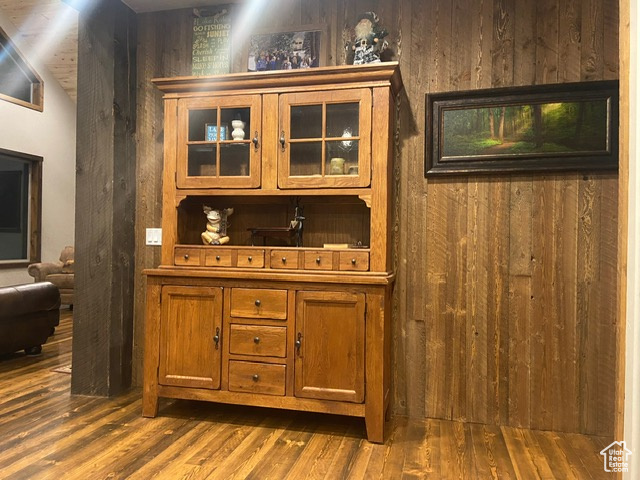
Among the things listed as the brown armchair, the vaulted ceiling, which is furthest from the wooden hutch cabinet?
the brown armchair

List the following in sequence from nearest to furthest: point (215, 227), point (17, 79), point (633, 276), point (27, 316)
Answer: point (633, 276) < point (215, 227) < point (27, 316) < point (17, 79)

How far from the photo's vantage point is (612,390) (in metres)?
2.48

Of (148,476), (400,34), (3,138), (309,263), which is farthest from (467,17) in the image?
(3,138)

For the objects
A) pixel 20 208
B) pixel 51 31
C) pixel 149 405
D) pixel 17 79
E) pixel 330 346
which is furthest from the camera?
pixel 20 208

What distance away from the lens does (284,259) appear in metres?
2.57

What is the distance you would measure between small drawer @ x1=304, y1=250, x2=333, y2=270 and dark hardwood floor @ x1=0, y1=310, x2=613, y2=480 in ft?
2.87

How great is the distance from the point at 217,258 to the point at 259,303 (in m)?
0.36

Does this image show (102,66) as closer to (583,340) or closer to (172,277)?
(172,277)

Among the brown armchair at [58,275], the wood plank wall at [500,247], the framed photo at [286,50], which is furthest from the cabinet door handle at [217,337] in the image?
the brown armchair at [58,275]

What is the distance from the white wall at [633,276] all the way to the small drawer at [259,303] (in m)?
1.61

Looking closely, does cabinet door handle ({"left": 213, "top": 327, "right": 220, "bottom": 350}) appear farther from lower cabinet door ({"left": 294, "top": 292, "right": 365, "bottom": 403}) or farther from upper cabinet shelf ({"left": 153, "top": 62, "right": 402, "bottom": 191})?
upper cabinet shelf ({"left": 153, "top": 62, "right": 402, "bottom": 191})

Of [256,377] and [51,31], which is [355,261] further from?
[51,31]

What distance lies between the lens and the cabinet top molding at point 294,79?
2455mm

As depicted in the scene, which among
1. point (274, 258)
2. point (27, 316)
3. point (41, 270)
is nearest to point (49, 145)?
point (41, 270)
